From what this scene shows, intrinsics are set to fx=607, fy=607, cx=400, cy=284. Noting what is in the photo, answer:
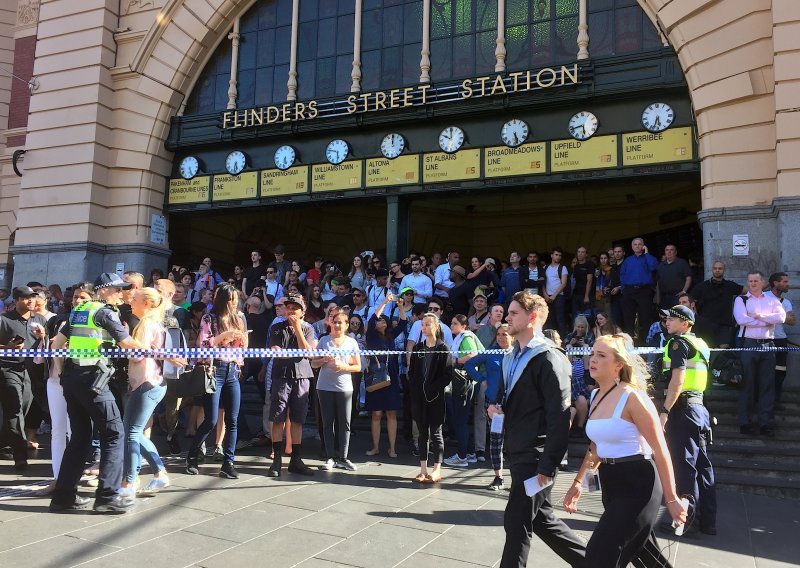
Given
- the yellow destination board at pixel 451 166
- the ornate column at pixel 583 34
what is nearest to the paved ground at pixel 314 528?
the yellow destination board at pixel 451 166

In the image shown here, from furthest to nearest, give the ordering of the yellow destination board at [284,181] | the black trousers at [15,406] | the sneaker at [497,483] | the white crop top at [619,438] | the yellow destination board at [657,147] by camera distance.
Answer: the yellow destination board at [284,181], the yellow destination board at [657,147], the black trousers at [15,406], the sneaker at [497,483], the white crop top at [619,438]

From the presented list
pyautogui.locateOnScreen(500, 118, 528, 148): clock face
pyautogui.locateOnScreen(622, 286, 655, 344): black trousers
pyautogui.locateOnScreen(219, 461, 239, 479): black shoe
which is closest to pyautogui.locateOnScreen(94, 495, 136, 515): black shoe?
pyautogui.locateOnScreen(219, 461, 239, 479): black shoe

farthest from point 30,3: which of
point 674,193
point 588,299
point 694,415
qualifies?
point 694,415

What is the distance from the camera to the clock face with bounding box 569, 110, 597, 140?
13.1m

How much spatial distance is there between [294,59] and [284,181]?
3211 millimetres

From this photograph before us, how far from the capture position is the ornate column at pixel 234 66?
16406mm

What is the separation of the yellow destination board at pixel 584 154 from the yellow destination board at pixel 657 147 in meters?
0.26

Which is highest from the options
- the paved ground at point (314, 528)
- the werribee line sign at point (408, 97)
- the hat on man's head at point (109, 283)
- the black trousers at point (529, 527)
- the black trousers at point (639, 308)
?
the werribee line sign at point (408, 97)

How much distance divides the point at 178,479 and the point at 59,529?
169cm

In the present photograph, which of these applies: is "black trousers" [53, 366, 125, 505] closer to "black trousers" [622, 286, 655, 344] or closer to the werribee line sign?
"black trousers" [622, 286, 655, 344]

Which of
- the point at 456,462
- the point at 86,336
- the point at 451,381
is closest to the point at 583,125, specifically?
the point at 451,381

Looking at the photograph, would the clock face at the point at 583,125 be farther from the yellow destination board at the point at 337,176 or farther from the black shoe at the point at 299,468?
the black shoe at the point at 299,468

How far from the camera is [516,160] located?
13.7m

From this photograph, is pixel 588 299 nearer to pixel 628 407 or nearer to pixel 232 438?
pixel 232 438
